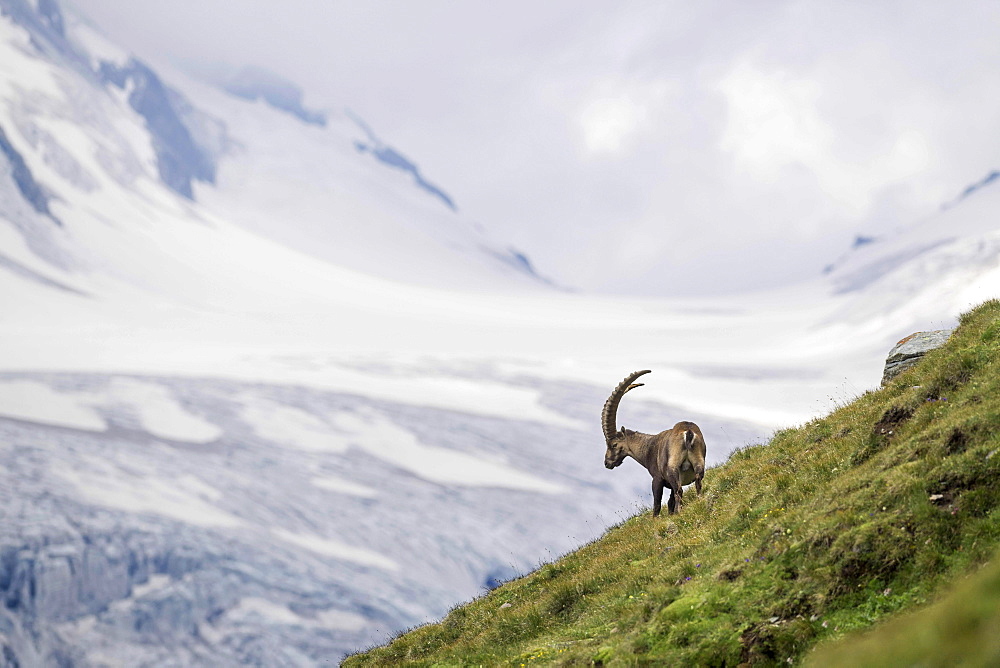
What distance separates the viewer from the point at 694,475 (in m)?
16.7

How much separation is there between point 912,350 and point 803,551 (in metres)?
9.13

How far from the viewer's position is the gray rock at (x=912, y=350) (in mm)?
17109

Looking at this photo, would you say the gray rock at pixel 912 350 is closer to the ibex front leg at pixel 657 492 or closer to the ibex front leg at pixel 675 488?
the ibex front leg at pixel 675 488

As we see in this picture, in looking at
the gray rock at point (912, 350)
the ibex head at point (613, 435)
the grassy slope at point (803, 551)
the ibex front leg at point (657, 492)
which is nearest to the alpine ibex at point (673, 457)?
the ibex front leg at point (657, 492)

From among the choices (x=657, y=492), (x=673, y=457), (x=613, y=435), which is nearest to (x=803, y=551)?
(x=673, y=457)

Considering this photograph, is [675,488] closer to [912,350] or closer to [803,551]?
[912,350]

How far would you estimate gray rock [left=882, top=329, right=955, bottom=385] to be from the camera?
17.1 m

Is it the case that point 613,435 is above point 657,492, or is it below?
above

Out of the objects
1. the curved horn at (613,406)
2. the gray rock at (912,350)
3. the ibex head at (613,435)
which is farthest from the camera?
the ibex head at (613,435)

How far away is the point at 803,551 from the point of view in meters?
10.1

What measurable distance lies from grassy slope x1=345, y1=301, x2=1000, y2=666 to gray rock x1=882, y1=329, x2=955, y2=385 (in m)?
1.51

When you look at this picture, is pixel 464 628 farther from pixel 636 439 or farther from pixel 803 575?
pixel 803 575

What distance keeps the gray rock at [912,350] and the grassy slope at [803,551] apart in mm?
1511

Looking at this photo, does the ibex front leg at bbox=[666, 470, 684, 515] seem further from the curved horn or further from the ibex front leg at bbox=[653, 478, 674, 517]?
the curved horn
